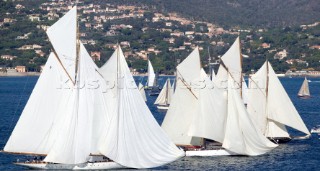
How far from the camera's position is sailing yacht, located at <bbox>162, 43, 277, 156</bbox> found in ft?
212

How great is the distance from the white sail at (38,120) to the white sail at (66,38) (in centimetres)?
126

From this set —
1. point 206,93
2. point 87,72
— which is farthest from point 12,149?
point 206,93

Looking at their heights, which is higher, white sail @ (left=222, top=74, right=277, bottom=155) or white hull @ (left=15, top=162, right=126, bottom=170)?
white sail @ (left=222, top=74, right=277, bottom=155)

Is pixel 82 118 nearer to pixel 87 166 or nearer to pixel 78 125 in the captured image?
pixel 78 125

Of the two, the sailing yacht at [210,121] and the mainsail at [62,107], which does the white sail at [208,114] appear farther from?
the mainsail at [62,107]

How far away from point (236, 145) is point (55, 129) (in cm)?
1398

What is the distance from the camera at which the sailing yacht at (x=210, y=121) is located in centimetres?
6469

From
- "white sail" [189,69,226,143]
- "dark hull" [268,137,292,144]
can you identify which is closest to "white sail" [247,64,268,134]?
"dark hull" [268,137,292,144]

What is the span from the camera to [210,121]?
212ft

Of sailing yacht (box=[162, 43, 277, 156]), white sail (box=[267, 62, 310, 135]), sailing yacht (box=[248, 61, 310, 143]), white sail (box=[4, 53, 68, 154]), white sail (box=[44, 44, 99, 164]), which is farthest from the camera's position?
sailing yacht (box=[248, 61, 310, 143])

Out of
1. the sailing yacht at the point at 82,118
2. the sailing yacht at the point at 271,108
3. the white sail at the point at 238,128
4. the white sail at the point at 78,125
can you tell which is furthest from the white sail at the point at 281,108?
the white sail at the point at 78,125

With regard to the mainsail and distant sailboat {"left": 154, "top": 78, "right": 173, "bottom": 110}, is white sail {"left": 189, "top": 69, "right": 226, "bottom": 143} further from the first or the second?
distant sailboat {"left": 154, "top": 78, "right": 173, "bottom": 110}

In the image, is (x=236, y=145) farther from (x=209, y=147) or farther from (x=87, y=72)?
(x=87, y=72)

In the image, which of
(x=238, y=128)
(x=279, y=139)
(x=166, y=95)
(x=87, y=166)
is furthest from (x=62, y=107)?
(x=166, y=95)
